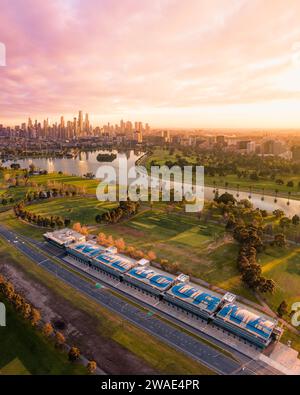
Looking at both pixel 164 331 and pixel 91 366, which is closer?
pixel 91 366

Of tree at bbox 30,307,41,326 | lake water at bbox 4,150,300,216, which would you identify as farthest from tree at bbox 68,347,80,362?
lake water at bbox 4,150,300,216

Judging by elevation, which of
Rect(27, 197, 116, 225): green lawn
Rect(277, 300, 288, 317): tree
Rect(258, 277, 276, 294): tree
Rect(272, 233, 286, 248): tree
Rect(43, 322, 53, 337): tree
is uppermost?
Rect(27, 197, 116, 225): green lawn

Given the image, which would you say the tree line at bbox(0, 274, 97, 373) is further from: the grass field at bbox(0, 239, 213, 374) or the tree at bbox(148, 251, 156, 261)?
the tree at bbox(148, 251, 156, 261)

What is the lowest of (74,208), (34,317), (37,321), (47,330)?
(37,321)

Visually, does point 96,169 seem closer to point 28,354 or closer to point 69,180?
point 69,180

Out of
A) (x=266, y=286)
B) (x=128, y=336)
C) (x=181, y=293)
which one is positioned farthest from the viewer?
(x=266, y=286)

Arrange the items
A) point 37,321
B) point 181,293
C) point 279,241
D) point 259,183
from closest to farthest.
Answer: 1. point 37,321
2. point 181,293
3. point 279,241
4. point 259,183

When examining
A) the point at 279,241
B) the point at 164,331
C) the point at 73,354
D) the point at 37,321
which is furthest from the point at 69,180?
the point at 73,354
